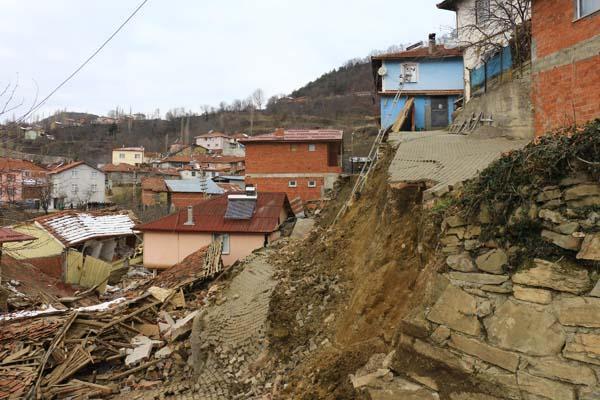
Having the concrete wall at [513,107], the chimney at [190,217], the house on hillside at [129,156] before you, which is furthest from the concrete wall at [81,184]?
the concrete wall at [513,107]

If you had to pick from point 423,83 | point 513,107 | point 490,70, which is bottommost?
point 513,107

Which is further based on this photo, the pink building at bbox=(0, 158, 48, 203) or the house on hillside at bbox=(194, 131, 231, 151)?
the house on hillside at bbox=(194, 131, 231, 151)

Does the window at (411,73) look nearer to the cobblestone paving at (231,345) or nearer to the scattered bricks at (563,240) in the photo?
the cobblestone paving at (231,345)

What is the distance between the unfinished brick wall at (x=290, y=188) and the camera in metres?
31.9

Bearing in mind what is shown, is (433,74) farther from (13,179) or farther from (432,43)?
(13,179)

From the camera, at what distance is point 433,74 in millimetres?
24703

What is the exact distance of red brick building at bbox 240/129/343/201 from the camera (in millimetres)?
31953

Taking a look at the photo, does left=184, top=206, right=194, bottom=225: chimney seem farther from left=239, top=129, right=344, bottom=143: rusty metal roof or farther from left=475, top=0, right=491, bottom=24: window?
left=475, top=0, right=491, bottom=24: window

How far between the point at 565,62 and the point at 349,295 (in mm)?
6756

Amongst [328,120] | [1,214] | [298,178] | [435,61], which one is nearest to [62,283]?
[1,214]

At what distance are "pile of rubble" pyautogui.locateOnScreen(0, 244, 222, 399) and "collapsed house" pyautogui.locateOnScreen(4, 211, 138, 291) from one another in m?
8.21

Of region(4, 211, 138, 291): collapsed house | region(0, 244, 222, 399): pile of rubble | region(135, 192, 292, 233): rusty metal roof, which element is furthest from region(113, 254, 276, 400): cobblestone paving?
region(4, 211, 138, 291): collapsed house

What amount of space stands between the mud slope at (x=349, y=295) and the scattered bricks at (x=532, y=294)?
4.19 feet

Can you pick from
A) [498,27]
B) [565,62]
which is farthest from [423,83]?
[565,62]
